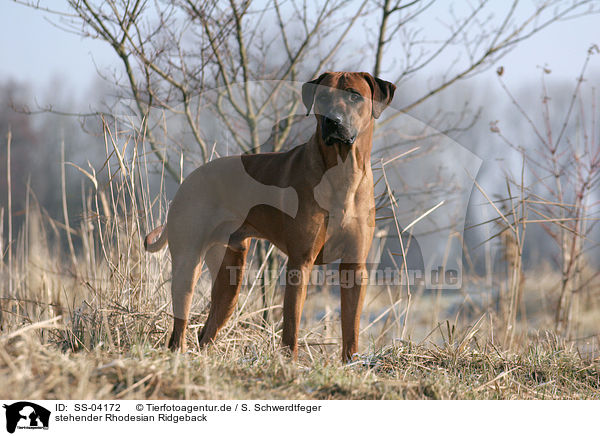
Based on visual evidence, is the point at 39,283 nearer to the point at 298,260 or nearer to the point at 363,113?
the point at 298,260

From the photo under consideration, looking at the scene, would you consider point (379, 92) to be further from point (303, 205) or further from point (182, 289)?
point (182, 289)

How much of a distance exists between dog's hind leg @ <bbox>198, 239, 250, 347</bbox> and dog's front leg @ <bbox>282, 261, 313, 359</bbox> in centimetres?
73

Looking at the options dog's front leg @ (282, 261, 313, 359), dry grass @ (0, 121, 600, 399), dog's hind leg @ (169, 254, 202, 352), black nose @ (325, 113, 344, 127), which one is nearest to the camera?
dry grass @ (0, 121, 600, 399)

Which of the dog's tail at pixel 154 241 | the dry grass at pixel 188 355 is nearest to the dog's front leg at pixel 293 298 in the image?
the dry grass at pixel 188 355

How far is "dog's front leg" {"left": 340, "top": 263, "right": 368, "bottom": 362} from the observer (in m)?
3.17

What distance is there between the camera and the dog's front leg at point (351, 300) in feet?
10.4

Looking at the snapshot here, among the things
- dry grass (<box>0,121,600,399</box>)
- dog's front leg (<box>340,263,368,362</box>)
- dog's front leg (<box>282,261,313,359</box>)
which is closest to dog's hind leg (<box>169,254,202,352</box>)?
dry grass (<box>0,121,600,399</box>)

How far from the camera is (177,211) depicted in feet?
11.5

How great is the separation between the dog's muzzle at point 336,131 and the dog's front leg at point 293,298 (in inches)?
27.6

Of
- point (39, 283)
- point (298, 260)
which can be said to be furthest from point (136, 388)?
point (39, 283)

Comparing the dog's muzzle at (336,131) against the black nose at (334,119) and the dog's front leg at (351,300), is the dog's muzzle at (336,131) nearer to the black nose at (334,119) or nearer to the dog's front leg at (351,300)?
the black nose at (334,119)
